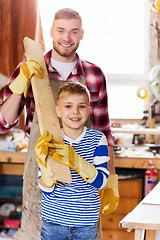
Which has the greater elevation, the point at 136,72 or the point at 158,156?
the point at 136,72

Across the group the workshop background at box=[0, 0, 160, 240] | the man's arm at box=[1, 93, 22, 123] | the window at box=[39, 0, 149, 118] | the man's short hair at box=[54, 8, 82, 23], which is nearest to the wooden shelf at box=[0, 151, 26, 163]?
the workshop background at box=[0, 0, 160, 240]

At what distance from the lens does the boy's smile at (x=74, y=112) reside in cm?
132

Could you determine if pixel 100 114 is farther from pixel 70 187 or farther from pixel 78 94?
pixel 70 187

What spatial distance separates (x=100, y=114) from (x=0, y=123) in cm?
43

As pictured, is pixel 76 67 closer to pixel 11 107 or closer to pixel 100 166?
pixel 11 107

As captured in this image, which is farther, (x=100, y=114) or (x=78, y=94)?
(x=100, y=114)

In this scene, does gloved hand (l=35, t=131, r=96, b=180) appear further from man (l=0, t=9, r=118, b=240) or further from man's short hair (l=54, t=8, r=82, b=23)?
man's short hair (l=54, t=8, r=82, b=23)

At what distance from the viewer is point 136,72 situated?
165 inches

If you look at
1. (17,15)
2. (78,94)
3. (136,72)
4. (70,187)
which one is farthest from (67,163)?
(136,72)

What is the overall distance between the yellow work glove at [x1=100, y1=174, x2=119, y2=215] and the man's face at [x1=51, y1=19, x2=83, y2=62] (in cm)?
54

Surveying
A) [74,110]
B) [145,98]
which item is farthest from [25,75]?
[145,98]

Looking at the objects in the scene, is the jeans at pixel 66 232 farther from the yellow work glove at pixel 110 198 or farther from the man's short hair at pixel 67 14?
the man's short hair at pixel 67 14

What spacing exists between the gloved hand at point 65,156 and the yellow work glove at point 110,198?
1.06 ft

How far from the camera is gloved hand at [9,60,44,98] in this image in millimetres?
1456
